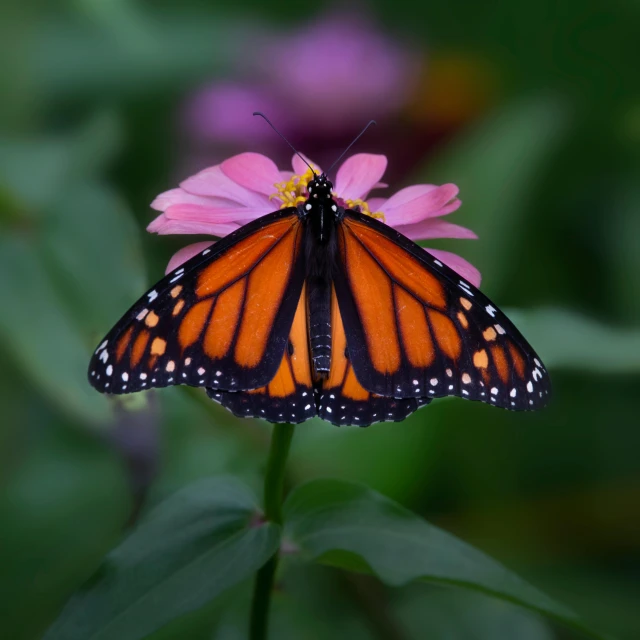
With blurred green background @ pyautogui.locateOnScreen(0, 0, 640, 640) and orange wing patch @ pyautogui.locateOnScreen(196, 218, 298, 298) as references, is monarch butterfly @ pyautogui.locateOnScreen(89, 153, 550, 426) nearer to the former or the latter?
orange wing patch @ pyautogui.locateOnScreen(196, 218, 298, 298)

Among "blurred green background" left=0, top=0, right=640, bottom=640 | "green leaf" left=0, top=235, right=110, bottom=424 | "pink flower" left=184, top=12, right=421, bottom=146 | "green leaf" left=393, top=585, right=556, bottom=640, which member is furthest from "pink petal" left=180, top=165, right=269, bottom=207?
"pink flower" left=184, top=12, right=421, bottom=146

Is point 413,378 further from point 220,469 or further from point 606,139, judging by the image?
point 606,139

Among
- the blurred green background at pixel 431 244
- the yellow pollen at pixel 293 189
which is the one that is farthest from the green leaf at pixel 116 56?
the yellow pollen at pixel 293 189

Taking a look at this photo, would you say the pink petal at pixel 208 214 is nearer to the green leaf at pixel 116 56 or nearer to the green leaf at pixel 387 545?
the green leaf at pixel 387 545

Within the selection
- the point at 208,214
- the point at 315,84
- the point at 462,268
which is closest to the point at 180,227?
the point at 208,214

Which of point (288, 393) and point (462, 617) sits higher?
point (288, 393)

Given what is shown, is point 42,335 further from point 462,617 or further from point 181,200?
point 462,617

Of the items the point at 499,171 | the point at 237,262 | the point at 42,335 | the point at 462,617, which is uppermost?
the point at 237,262
